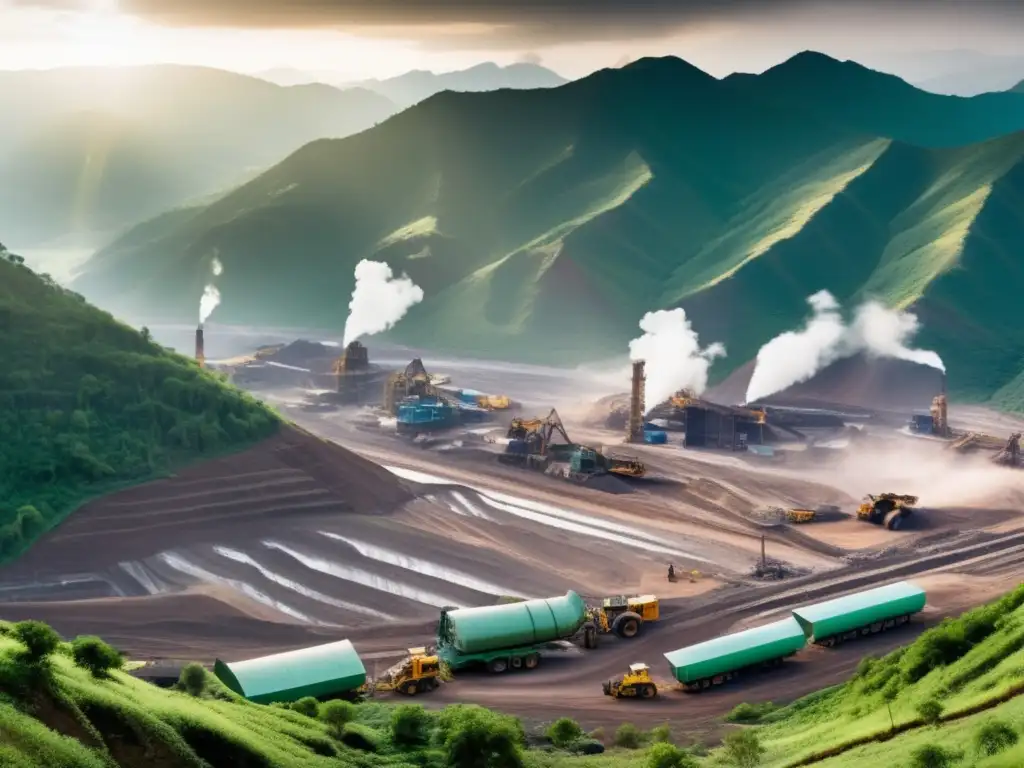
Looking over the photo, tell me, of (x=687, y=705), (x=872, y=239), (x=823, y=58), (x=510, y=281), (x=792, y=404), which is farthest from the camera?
(x=823, y=58)

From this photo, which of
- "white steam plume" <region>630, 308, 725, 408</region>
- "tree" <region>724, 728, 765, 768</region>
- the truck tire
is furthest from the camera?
"white steam plume" <region>630, 308, 725, 408</region>

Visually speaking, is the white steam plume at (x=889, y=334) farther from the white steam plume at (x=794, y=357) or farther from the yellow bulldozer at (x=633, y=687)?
the yellow bulldozer at (x=633, y=687)

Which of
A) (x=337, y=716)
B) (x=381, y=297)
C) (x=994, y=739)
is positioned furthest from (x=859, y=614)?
(x=381, y=297)

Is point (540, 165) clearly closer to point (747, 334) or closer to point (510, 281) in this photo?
point (510, 281)

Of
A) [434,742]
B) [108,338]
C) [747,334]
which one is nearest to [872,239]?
[747,334]

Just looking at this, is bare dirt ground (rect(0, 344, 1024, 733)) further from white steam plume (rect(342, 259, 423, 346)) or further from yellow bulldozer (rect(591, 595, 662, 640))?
Result: white steam plume (rect(342, 259, 423, 346))

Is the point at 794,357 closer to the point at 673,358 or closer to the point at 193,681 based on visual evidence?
the point at 673,358

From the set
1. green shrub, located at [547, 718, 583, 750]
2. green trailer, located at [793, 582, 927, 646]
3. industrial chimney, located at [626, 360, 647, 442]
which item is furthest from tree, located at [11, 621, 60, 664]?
industrial chimney, located at [626, 360, 647, 442]
